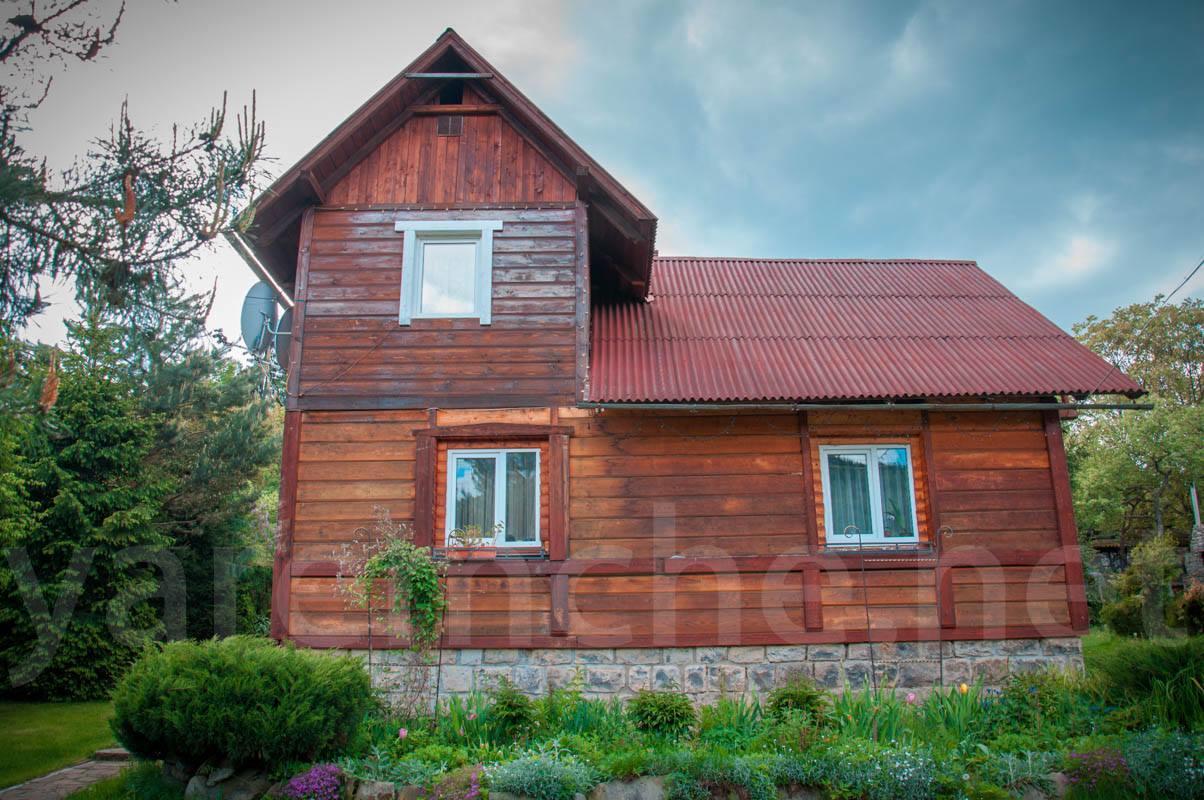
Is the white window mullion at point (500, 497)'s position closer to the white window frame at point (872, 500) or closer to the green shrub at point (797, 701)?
the green shrub at point (797, 701)

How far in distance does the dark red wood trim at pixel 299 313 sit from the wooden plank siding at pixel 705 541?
12.9 inches

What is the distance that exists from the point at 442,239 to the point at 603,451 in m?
3.37

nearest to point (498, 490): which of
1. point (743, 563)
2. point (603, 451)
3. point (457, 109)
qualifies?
point (603, 451)

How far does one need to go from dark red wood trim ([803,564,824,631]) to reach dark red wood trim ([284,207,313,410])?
608 centimetres

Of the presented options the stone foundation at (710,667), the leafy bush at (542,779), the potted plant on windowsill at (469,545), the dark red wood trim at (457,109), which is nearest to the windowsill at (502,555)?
the potted plant on windowsill at (469,545)

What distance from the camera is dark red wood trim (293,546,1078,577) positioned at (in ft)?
28.1

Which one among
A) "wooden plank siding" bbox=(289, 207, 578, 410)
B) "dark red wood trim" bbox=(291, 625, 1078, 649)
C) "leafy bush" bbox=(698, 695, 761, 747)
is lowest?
"leafy bush" bbox=(698, 695, 761, 747)

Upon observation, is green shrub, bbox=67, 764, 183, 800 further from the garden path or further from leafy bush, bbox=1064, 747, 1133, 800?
leafy bush, bbox=1064, 747, 1133, 800

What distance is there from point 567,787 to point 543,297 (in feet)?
17.6

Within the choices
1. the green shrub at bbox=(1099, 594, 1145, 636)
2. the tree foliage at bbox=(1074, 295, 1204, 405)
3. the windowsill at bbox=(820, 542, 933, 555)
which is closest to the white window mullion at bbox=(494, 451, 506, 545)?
the windowsill at bbox=(820, 542, 933, 555)

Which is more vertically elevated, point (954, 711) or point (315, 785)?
point (954, 711)

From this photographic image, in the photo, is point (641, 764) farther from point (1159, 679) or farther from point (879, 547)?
point (1159, 679)

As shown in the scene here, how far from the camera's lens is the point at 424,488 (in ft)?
28.6

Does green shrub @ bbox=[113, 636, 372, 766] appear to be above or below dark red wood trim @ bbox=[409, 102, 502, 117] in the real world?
below
